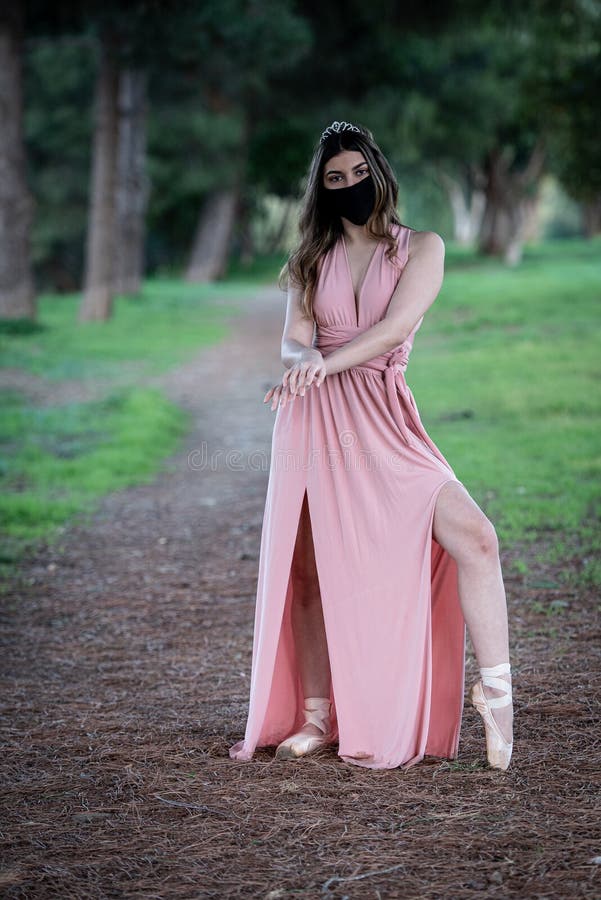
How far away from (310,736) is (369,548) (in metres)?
0.78

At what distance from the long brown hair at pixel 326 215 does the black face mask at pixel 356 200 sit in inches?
1.4

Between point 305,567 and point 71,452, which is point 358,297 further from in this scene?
point 71,452

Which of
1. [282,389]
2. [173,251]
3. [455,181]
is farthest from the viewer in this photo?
[455,181]

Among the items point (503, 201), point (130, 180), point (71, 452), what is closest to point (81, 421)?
point (71, 452)

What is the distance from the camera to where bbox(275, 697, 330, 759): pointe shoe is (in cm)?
370

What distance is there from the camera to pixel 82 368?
15367 mm

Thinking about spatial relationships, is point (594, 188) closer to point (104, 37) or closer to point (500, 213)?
point (104, 37)

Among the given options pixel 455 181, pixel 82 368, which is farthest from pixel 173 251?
pixel 82 368

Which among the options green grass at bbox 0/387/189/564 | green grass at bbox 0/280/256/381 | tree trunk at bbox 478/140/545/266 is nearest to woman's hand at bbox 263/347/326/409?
green grass at bbox 0/387/189/564

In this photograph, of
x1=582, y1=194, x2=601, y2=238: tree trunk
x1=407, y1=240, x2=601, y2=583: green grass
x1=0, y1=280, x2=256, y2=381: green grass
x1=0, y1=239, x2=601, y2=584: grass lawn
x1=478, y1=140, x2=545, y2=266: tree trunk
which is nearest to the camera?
x1=407, y1=240, x2=601, y2=583: green grass

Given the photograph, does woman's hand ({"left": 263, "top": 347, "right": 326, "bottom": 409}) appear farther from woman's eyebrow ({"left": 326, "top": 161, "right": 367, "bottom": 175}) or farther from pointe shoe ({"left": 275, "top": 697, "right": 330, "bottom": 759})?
pointe shoe ({"left": 275, "top": 697, "right": 330, "bottom": 759})

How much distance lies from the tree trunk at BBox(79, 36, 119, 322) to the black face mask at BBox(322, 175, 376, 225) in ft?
59.6

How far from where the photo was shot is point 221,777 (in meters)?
3.55

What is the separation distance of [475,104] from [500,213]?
10.7 metres
